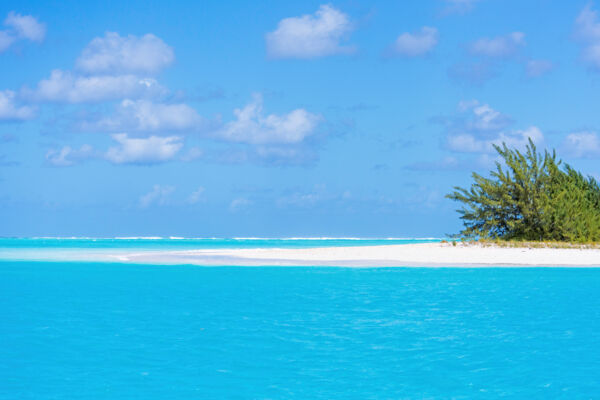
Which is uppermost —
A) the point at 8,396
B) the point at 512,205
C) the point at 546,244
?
the point at 512,205

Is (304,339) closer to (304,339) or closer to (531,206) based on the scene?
(304,339)

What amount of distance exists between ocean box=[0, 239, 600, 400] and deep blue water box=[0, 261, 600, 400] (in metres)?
0.03

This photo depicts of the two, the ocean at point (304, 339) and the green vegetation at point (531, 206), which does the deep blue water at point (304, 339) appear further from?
the green vegetation at point (531, 206)

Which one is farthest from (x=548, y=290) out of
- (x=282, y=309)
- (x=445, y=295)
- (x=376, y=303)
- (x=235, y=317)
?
(x=235, y=317)

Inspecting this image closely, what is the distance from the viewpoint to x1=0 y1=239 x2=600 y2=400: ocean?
23.1 ft

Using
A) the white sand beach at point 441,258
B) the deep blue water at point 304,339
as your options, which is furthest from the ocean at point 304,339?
the white sand beach at point 441,258

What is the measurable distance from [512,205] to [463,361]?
20076mm

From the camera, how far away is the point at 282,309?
11.9 meters

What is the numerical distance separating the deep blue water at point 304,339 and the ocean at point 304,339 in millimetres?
27

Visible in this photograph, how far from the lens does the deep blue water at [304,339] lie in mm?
7035

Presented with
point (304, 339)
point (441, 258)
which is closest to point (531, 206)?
point (441, 258)

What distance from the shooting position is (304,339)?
9.16 m

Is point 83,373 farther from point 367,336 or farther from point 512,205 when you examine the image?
point 512,205

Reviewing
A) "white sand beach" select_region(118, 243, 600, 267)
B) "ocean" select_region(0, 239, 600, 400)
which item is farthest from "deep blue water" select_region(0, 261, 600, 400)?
"white sand beach" select_region(118, 243, 600, 267)
